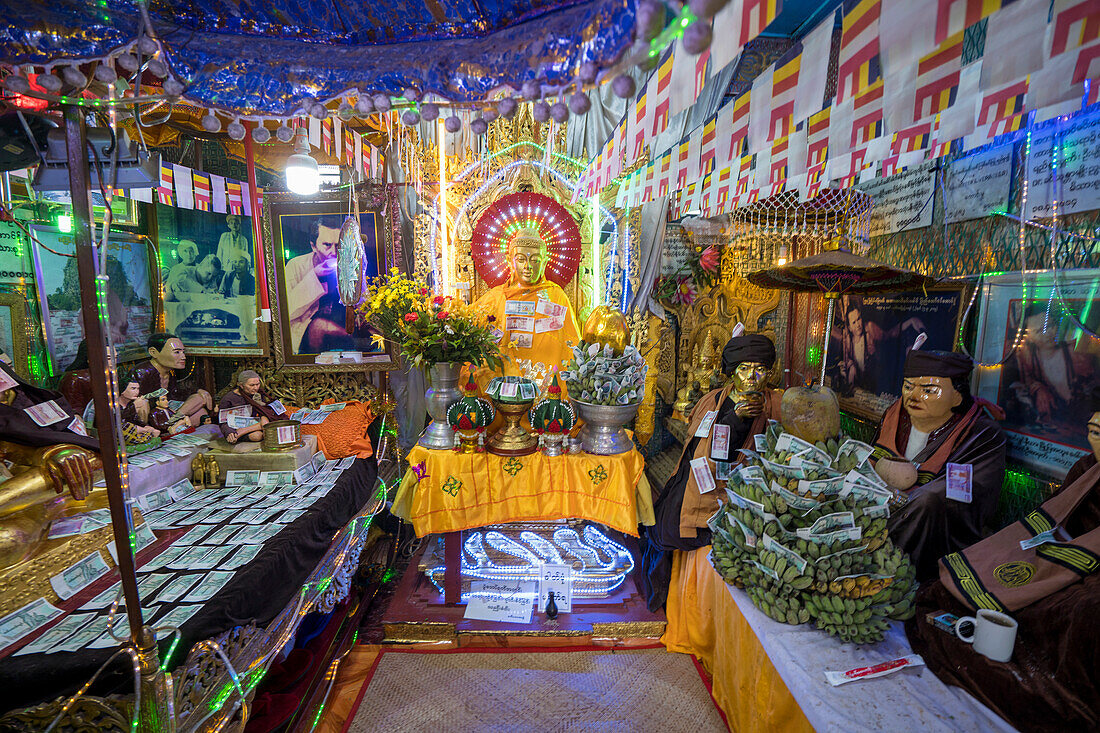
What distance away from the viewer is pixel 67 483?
8.04ft

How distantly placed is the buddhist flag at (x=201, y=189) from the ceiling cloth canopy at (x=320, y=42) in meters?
3.05

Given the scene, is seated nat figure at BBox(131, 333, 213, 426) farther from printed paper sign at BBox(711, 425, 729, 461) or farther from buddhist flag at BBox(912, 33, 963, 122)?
buddhist flag at BBox(912, 33, 963, 122)

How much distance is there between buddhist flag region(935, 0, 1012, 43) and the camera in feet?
3.86

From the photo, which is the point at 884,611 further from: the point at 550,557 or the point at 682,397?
the point at 682,397

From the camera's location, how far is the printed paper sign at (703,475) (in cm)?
280

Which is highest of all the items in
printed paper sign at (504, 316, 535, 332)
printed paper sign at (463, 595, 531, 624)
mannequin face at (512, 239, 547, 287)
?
mannequin face at (512, 239, 547, 287)

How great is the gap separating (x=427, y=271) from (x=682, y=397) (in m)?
2.84

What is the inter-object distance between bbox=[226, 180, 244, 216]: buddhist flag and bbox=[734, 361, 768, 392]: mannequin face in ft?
15.1

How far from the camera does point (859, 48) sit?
5.01 ft

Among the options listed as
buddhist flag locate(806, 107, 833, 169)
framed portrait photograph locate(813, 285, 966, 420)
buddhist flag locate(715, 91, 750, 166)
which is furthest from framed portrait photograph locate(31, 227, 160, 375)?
framed portrait photograph locate(813, 285, 966, 420)

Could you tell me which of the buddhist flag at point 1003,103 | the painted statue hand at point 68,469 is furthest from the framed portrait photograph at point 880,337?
the painted statue hand at point 68,469

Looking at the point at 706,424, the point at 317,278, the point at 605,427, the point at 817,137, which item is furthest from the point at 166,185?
the point at 817,137

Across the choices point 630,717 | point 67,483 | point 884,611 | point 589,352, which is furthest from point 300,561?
point 884,611

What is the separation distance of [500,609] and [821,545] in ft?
6.96
